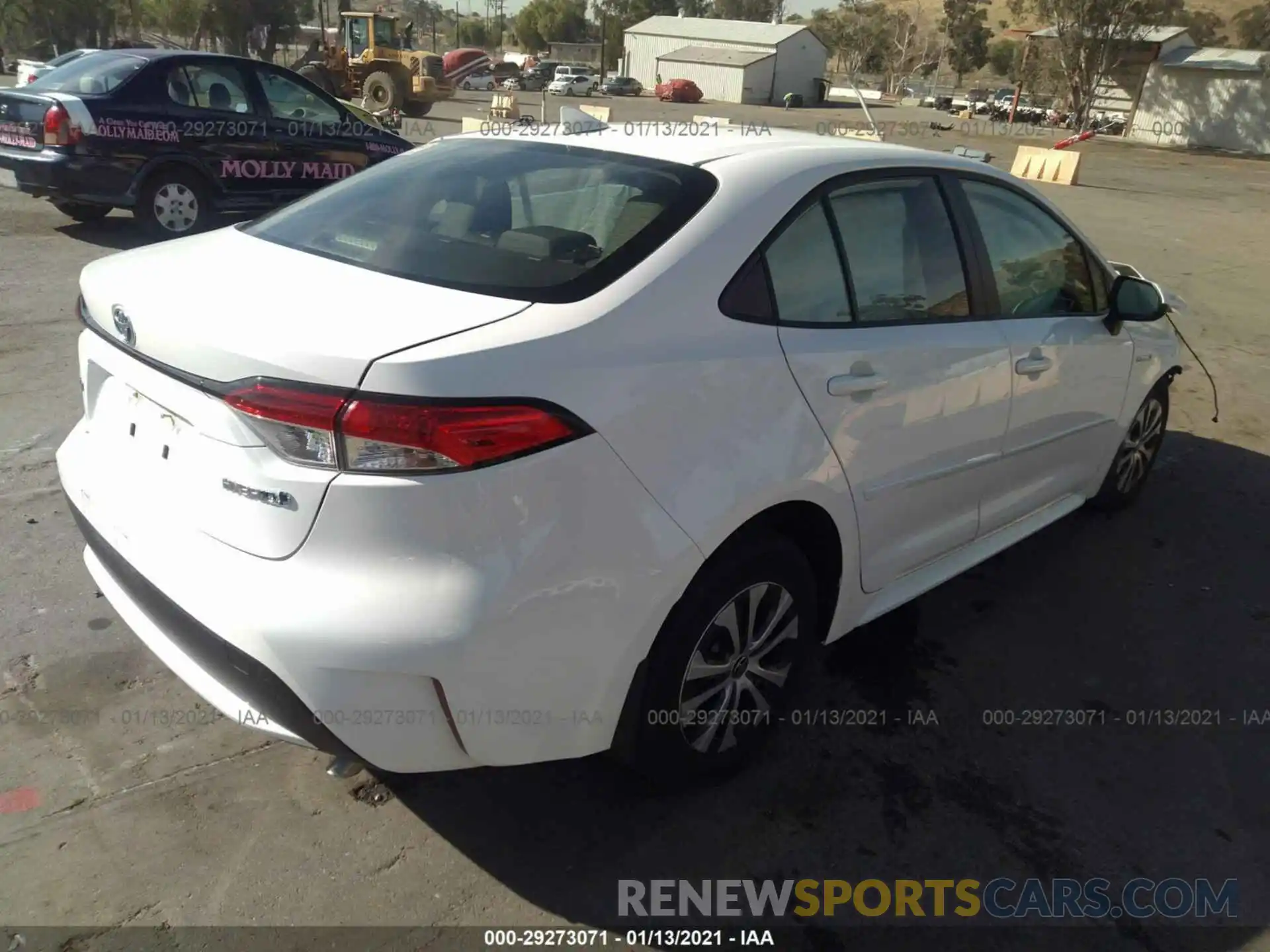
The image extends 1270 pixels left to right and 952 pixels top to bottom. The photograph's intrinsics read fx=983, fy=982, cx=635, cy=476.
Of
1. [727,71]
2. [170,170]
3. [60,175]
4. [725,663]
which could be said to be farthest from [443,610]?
[727,71]

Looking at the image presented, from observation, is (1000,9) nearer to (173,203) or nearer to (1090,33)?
(1090,33)

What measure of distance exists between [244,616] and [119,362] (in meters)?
0.84

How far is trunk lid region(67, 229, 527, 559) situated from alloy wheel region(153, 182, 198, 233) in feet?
22.5

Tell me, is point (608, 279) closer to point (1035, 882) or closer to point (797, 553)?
point (797, 553)

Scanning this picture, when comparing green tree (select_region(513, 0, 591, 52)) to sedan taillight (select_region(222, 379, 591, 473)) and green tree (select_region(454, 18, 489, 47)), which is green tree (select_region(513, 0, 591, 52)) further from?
sedan taillight (select_region(222, 379, 591, 473))

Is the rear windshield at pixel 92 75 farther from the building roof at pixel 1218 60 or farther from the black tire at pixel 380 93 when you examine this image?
the building roof at pixel 1218 60

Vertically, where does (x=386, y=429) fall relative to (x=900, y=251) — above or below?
below

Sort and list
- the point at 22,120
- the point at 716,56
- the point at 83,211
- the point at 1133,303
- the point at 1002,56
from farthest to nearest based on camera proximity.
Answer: the point at 1002,56 < the point at 716,56 < the point at 83,211 < the point at 22,120 < the point at 1133,303

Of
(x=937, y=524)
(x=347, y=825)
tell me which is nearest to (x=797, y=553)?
(x=937, y=524)

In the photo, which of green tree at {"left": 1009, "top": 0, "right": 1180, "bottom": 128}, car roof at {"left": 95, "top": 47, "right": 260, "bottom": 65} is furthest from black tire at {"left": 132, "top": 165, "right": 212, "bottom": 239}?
green tree at {"left": 1009, "top": 0, "right": 1180, "bottom": 128}

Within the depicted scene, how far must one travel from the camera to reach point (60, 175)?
8.18 meters

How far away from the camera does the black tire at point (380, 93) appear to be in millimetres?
28641

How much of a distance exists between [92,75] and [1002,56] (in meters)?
97.6

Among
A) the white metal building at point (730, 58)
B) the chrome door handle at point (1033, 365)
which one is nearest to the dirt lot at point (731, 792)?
the chrome door handle at point (1033, 365)
